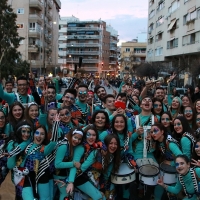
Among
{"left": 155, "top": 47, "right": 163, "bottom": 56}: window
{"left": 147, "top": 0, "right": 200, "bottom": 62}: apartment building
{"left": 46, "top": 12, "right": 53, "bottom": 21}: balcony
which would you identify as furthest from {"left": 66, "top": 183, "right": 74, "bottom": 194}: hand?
{"left": 46, "top": 12, "right": 53, "bottom": 21}: balcony

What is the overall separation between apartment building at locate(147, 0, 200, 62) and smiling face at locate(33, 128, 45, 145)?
2952cm

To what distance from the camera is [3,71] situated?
1266 inches

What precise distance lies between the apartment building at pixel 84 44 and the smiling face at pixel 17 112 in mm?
89991

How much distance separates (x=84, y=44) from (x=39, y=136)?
94824mm

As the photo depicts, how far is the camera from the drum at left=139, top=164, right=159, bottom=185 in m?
4.41

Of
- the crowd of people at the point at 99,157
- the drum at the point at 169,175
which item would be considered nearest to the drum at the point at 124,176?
the crowd of people at the point at 99,157

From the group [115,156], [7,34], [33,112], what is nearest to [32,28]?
[7,34]

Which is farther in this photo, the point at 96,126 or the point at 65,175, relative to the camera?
the point at 96,126

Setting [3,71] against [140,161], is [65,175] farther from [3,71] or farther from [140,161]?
[3,71]

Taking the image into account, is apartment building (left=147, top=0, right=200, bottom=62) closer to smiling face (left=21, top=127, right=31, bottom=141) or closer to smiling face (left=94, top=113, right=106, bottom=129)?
smiling face (left=94, top=113, right=106, bottom=129)

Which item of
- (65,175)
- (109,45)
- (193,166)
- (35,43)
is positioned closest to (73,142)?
(65,175)

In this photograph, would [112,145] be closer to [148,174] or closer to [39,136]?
[148,174]

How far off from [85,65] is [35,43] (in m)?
45.2

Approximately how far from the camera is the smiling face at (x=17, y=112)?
17.2 feet
